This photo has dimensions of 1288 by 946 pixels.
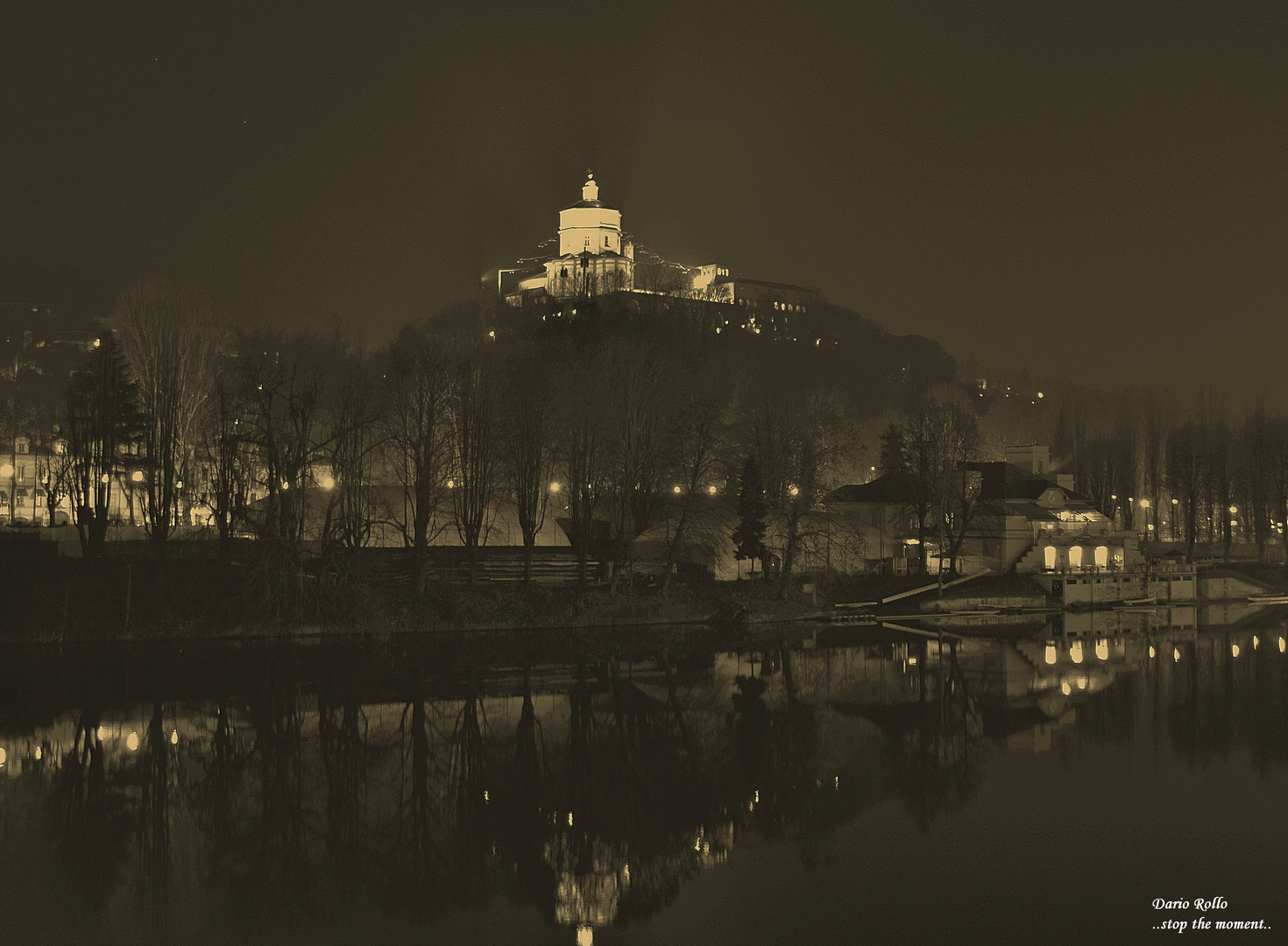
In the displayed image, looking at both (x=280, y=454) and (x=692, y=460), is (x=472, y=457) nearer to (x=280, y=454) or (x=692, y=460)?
(x=280, y=454)

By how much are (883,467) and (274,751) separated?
168ft

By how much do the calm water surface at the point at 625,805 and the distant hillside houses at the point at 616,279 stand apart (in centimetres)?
7592

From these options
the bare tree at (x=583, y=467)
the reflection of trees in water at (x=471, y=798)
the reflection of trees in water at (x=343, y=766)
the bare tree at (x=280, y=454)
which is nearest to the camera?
the reflection of trees in water at (x=471, y=798)

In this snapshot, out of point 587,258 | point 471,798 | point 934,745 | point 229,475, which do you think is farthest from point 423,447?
point 587,258

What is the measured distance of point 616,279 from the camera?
103938mm

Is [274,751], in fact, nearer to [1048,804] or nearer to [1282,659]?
[1048,804]

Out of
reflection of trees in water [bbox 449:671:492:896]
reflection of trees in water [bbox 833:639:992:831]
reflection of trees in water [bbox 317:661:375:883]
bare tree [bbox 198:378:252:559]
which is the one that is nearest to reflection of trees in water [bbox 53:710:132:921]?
reflection of trees in water [bbox 317:661:375:883]

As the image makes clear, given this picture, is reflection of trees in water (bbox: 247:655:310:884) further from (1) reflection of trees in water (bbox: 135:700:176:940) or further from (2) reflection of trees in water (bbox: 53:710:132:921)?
(2) reflection of trees in water (bbox: 53:710:132:921)

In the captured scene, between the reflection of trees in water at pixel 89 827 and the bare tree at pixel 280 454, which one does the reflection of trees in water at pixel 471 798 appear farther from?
the bare tree at pixel 280 454

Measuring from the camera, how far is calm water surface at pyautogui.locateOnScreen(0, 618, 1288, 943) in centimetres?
1105

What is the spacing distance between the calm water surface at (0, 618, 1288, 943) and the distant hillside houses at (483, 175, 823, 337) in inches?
2989

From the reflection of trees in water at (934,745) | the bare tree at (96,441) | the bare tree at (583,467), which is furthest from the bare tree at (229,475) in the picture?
the reflection of trees in water at (934,745)

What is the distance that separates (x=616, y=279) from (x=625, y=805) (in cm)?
9185

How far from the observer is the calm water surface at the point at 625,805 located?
11.0m
